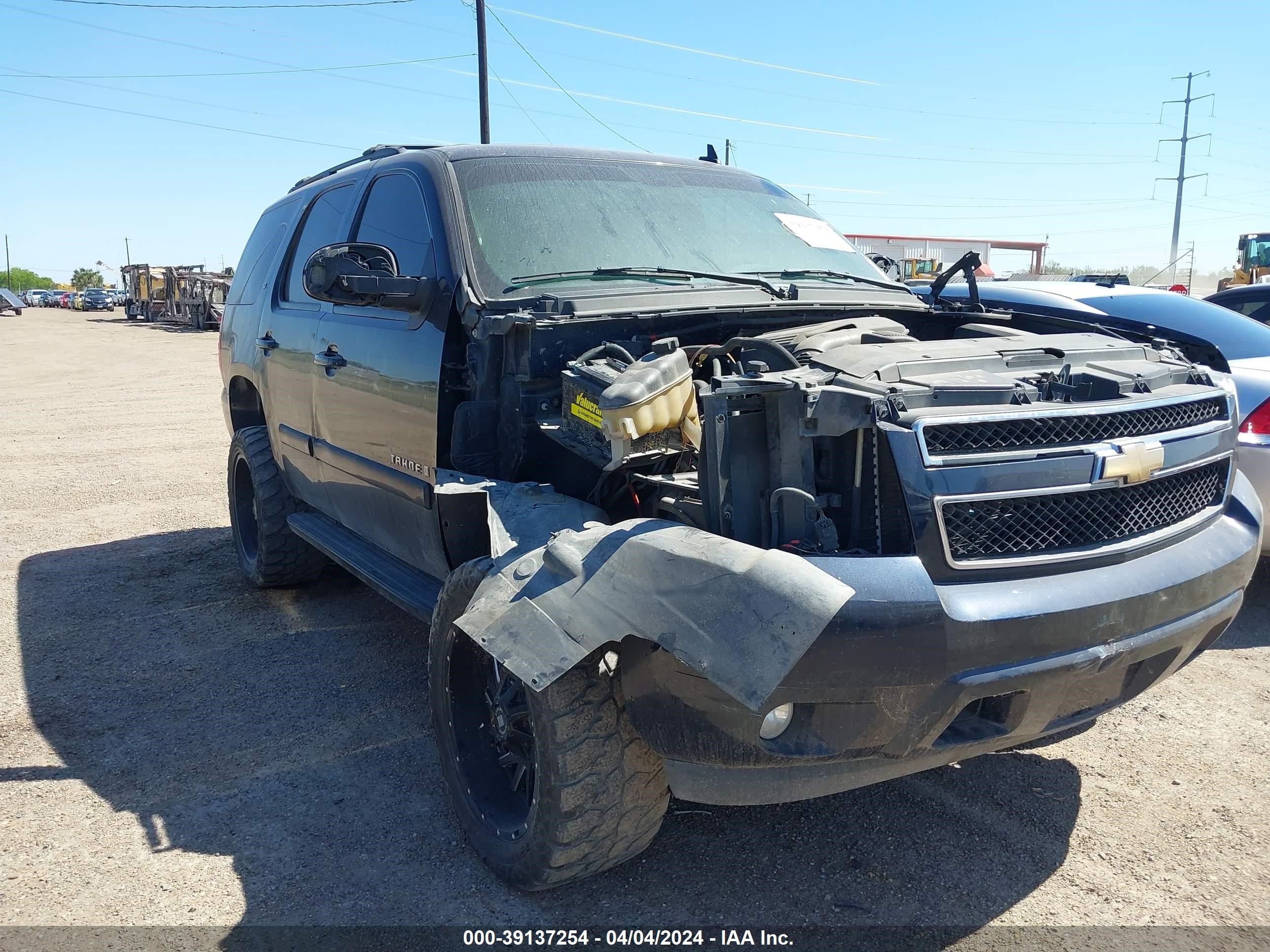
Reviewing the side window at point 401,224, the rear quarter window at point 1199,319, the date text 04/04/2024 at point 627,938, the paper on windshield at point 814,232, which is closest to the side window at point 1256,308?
the rear quarter window at point 1199,319

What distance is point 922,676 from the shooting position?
223cm

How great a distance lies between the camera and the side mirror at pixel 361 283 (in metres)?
3.50

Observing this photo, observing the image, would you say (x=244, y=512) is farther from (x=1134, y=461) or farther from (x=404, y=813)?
(x=1134, y=461)

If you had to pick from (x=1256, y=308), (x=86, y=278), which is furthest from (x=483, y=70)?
(x=86, y=278)

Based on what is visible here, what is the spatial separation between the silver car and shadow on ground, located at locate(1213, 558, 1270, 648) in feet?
1.47

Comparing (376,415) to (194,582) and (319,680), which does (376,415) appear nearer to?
(319,680)

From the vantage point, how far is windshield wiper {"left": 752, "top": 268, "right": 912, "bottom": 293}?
13.3 ft

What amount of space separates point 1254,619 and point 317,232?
5100 millimetres

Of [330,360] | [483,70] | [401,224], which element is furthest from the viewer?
[483,70]

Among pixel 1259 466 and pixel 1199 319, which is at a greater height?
pixel 1199 319

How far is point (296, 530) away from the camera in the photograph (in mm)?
5023

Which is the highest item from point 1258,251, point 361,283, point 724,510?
point 1258,251

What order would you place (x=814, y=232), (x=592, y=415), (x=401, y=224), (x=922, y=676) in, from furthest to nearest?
(x=814, y=232) < (x=401, y=224) < (x=592, y=415) < (x=922, y=676)

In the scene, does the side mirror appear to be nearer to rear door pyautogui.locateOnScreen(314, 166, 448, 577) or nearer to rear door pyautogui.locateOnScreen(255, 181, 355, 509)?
rear door pyautogui.locateOnScreen(314, 166, 448, 577)
